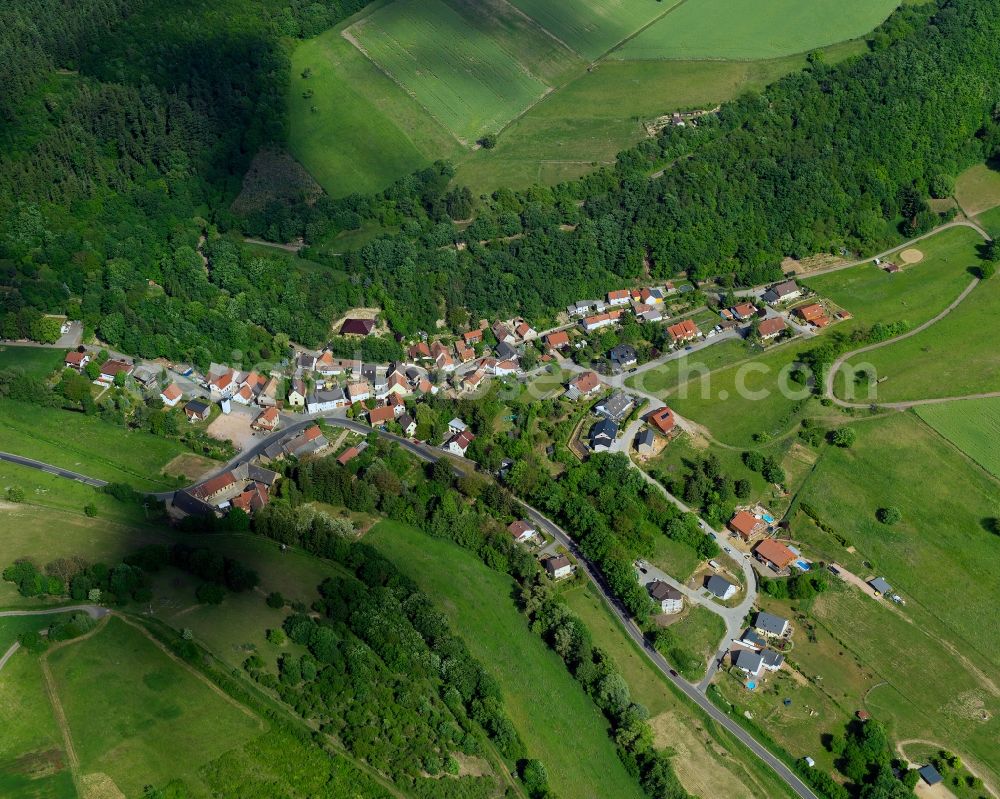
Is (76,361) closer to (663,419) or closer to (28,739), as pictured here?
(28,739)

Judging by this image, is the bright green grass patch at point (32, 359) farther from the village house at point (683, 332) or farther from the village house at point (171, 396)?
the village house at point (683, 332)

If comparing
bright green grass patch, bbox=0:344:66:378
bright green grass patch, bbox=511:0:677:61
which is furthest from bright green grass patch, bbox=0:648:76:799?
bright green grass patch, bbox=511:0:677:61

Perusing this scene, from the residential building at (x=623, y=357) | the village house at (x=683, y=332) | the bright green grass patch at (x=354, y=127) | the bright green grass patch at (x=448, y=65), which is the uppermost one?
the bright green grass patch at (x=448, y=65)

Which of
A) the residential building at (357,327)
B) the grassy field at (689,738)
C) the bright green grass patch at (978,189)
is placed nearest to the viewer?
the grassy field at (689,738)

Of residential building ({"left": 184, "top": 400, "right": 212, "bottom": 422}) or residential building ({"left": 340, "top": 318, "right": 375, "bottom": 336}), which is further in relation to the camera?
residential building ({"left": 340, "top": 318, "right": 375, "bottom": 336})

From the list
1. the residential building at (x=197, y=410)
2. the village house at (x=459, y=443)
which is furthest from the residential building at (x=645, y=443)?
the residential building at (x=197, y=410)

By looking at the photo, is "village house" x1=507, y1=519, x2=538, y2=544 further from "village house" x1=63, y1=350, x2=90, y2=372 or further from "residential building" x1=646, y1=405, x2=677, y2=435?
"village house" x1=63, y1=350, x2=90, y2=372
